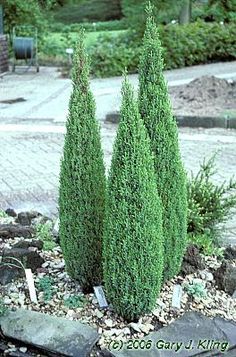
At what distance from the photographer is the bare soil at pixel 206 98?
11.4m

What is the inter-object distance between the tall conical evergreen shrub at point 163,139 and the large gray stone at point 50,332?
25.5 inches

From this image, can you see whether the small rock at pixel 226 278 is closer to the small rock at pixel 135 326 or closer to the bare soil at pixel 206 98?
the small rock at pixel 135 326

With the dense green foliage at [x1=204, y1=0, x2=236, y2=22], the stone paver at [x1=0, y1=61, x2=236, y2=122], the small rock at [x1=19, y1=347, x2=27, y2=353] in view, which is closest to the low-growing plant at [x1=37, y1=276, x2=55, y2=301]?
the small rock at [x1=19, y1=347, x2=27, y2=353]

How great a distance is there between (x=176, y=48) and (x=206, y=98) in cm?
649

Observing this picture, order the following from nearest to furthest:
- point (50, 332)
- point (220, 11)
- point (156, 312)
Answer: point (50, 332), point (156, 312), point (220, 11)

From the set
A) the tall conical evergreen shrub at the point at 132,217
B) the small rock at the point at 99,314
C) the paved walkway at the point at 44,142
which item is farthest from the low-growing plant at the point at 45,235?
Result: the paved walkway at the point at 44,142

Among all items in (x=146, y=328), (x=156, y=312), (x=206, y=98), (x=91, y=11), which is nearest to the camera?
(x=146, y=328)

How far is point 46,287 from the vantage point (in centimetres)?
347

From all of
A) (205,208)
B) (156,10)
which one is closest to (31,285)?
(205,208)

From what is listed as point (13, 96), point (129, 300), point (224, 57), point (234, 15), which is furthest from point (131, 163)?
point (234, 15)

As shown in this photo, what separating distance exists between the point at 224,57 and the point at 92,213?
1724 centimetres

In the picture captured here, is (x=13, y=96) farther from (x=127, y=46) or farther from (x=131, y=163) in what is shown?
(x=131, y=163)

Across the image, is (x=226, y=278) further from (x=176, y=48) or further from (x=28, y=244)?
(x=176, y=48)

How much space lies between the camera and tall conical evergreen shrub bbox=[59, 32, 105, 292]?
3.27 meters
